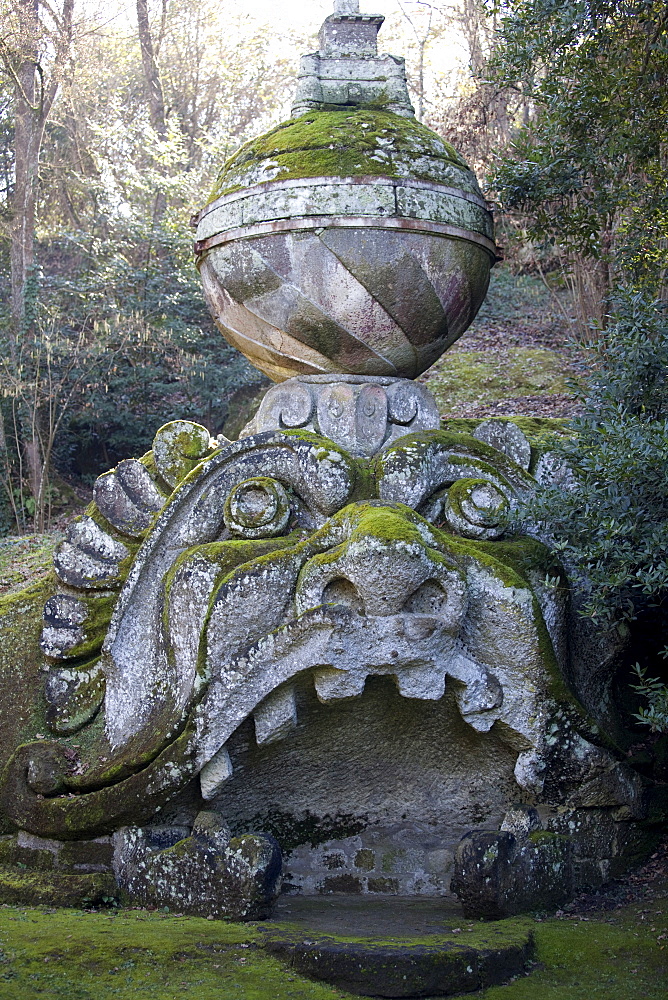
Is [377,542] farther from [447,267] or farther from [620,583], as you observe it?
[447,267]

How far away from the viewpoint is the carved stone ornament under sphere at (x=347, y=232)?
4.16 m

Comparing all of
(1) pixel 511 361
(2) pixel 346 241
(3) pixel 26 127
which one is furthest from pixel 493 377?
(2) pixel 346 241

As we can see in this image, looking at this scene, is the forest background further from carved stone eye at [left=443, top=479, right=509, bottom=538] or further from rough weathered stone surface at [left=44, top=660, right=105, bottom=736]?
rough weathered stone surface at [left=44, top=660, right=105, bottom=736]

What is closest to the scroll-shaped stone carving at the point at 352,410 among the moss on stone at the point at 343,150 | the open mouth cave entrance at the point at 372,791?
the moss on stone at the point at 343,150

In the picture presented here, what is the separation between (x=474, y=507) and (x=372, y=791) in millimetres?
1197

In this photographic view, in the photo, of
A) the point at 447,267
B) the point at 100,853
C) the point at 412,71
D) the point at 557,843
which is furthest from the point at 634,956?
the point at 412,71

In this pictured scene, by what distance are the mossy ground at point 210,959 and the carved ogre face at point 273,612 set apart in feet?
1.62

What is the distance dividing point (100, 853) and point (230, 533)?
126cm

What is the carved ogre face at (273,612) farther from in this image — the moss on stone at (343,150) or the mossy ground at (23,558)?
the mossy ground at (23,558)

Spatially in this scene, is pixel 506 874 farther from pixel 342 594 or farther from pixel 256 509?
pixel 256 509

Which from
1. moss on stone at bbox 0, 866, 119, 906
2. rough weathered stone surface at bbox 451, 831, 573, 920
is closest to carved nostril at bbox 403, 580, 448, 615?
rough weathered stone surface at bbox 451, 831, 573, 920

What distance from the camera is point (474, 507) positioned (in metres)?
3.88

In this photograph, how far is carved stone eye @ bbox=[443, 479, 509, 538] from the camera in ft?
12.7

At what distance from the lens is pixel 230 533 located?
3.91 metres
